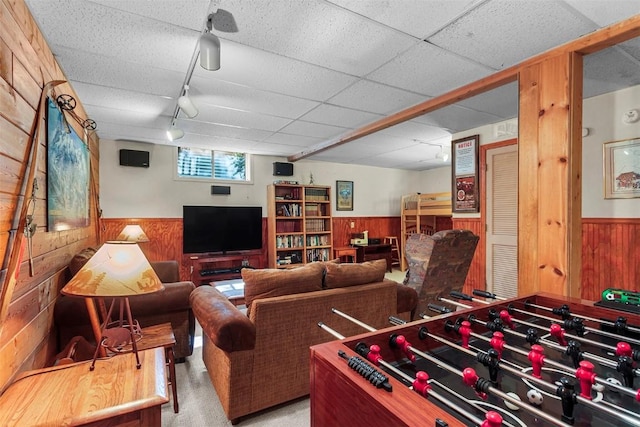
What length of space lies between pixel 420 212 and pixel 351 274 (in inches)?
183

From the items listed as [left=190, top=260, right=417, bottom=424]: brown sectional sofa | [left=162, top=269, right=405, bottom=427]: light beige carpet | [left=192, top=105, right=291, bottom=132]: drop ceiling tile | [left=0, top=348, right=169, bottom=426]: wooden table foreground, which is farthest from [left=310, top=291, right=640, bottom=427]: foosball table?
[left=192, top=105, right=291, bottom=132]: drop ceiling tile

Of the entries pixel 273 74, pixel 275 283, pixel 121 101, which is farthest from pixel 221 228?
pixel 275 283

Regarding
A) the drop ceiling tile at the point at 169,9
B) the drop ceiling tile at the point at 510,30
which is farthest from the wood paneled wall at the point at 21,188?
the drop ceiling tile at the point at 510,30

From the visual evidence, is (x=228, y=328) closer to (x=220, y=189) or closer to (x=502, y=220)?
(x=502, y=220)

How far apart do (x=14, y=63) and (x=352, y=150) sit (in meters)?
4.37

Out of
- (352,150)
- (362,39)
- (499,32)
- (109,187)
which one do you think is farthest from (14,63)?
(352,150)

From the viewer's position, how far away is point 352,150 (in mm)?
5340

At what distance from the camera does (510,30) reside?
75.4 inches

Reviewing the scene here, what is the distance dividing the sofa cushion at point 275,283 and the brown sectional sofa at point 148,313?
35.8 inches

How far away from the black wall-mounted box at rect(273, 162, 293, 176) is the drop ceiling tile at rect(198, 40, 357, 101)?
2.91 meters

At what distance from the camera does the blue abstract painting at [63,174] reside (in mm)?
1944

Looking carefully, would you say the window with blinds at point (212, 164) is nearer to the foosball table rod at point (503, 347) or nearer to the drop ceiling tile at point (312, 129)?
the drop ceiling tile at point (312, 129)

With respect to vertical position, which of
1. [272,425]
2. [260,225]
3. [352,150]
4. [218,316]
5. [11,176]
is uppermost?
[352,150]

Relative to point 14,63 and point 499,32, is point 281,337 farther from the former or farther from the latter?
point 499,32
